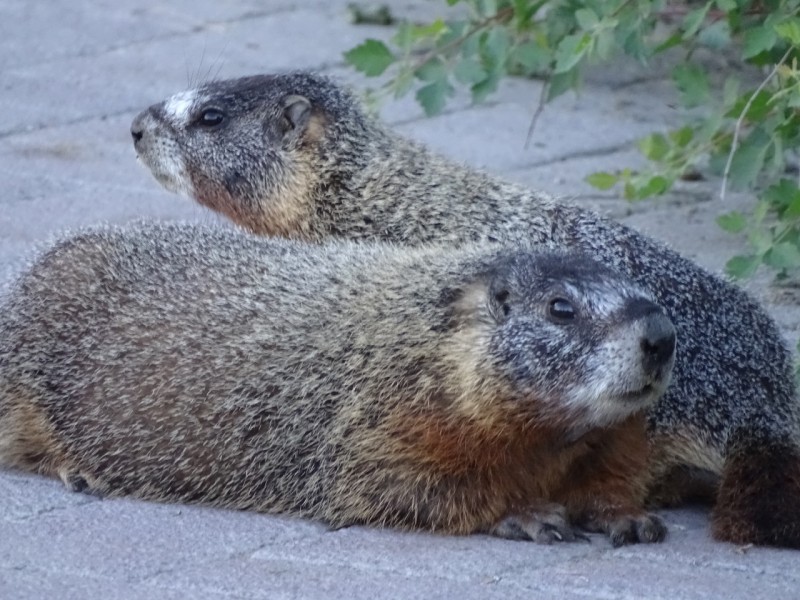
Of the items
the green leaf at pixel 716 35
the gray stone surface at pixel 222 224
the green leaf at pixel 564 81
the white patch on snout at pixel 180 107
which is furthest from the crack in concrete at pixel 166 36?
the green leaf at pixel 716 35

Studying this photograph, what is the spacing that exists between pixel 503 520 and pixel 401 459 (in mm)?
351

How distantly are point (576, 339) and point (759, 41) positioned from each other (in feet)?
6.66

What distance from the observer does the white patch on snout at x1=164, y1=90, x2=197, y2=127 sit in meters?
7.23

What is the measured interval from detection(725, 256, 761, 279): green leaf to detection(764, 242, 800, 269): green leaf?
7cm

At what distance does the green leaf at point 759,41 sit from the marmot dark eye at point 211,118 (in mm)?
2206

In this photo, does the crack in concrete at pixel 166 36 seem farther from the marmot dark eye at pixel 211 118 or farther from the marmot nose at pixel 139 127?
the marmot dark eye at pixel 211 118

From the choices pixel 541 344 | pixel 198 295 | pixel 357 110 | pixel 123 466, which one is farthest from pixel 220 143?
pixel 541 344

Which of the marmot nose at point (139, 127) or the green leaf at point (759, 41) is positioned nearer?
the green leaf at point (759, 41)

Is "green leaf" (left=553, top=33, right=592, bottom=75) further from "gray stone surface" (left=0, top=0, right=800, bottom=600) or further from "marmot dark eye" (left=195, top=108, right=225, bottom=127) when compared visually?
"marmot dark eye" (left=195, top=108, right=225, bottom=127)

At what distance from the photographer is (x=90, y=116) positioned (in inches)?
368

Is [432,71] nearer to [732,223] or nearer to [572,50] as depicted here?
[572,50]

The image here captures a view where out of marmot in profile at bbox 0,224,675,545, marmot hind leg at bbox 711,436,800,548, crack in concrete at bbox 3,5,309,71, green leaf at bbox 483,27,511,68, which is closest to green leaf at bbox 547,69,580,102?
green leaf at bbox 483,27,511,68

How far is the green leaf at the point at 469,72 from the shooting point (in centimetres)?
751

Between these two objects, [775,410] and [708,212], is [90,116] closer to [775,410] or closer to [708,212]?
[708,212]
